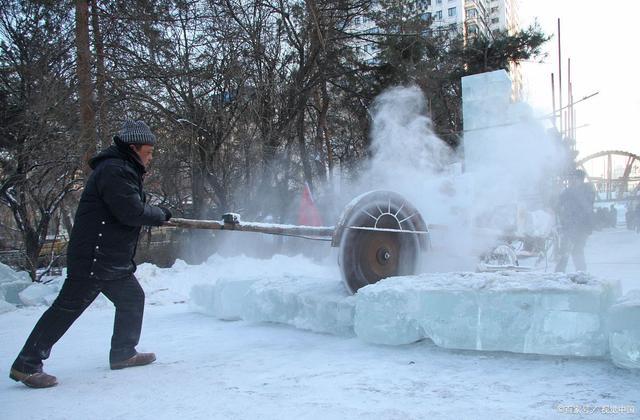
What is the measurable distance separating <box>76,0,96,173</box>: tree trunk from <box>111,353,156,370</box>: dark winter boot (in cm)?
621

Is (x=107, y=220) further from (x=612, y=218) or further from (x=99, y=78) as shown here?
(x=612, y=218)

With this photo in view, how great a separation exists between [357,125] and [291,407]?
15.0 m

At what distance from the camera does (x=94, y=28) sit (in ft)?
31.0

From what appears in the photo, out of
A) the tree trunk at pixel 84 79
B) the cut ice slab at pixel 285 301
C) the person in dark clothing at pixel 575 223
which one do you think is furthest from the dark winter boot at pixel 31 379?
the tree trunk at pixel 84 79

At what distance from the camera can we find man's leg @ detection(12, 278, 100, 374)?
2.97 m

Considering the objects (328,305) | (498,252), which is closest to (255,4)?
(498,252)

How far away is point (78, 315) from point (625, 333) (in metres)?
3.03

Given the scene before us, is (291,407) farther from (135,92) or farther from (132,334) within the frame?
(135,92)

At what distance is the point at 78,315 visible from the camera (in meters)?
3.15

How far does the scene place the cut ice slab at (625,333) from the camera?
2.64m

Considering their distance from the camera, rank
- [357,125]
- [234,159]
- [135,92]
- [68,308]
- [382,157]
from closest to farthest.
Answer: [68,308] < [382,157] < [135,92] < [234,159] < [357,125]

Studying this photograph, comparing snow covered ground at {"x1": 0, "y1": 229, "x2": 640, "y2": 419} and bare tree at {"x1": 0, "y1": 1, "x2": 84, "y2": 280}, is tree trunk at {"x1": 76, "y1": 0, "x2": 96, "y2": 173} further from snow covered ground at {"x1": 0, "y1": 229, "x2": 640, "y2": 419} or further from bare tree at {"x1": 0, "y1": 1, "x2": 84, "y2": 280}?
snow covered ground at {"x1": 0, "y1": 229, "x2": 640, "y2": 419}

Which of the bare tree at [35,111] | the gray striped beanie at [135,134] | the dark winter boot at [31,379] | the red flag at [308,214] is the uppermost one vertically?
the bare tree at [35,111]

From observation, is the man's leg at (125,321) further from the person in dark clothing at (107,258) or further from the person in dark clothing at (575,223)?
the person in dark clothing at (575,223)
